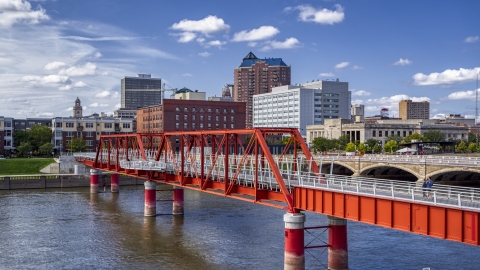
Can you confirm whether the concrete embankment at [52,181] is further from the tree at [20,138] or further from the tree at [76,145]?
the tree at [20,138]

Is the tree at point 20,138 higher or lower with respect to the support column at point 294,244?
higher

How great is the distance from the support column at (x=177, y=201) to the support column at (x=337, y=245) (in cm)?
3331

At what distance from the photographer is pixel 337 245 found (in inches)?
1682

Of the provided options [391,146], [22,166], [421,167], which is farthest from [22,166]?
[391,146]

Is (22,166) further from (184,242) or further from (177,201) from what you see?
(184,242)

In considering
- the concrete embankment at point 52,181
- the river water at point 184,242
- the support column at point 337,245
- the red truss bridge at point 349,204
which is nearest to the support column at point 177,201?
the river water at point 184,242

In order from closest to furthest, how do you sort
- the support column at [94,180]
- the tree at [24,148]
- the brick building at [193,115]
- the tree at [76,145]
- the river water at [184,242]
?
the river water at [184,242]
the support column at [94,180]
the tree at [76,145]
the brick building at [193,115]
the tree at [24,148]

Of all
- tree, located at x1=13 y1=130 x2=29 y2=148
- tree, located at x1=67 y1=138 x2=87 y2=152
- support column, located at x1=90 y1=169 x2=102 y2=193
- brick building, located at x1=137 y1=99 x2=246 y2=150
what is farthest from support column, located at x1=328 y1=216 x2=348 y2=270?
tree, located at x1=13 y1=130 x2=29 y2=148

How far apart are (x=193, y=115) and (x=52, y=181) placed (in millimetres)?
61617

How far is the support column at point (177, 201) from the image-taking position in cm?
7250

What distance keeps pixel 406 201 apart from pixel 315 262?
14.8 m

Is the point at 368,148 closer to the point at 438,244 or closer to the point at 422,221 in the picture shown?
the point at 438,244

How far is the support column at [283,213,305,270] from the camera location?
39.8m

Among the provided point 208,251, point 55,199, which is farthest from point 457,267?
point 55,199
